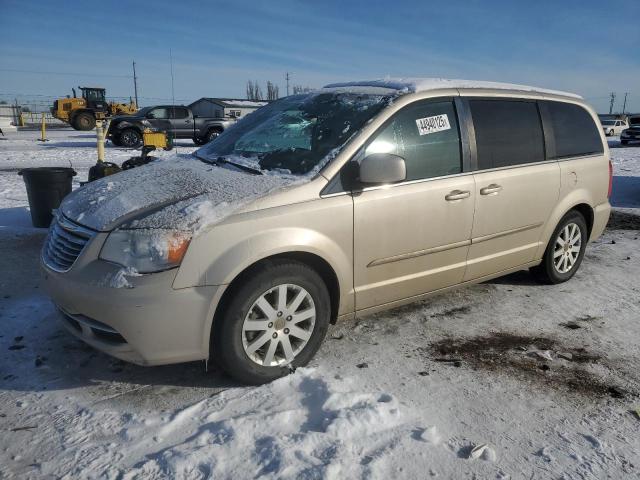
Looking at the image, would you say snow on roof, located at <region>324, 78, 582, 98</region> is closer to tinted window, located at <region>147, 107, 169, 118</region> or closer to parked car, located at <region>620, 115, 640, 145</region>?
tinted window, located at <region>147, 107, 169, 118</region>

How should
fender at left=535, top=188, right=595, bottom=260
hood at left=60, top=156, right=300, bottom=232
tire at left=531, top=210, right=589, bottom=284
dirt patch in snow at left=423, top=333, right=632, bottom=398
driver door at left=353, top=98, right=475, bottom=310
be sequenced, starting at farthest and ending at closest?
tire at left=531, top=210, right=589, bottom=284 < fender at left=535, top=188, right=595, bottom=260 < driver door at left=353, top=98, right=475, bottom=310 < dirt patch in snow at left=423, top=333, right=632, bottom=398 < hood at left=60, top=156, right=300, bottom=232

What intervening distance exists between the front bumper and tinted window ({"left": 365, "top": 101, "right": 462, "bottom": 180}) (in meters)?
1.43

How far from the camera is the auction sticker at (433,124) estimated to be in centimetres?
339

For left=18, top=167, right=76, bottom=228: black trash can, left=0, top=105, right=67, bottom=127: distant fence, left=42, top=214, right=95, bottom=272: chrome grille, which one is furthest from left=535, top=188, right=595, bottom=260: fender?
left=0, top=105, right=67, bottom=127: distant fence

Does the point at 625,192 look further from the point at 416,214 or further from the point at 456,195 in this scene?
the point at 416,214

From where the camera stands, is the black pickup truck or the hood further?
the black pickup truck

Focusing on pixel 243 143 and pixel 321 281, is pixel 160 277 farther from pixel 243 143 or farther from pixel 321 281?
pixel 243 143

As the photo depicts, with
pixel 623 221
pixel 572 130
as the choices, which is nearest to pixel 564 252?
pixel 572 130

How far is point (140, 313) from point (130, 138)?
18.0 m

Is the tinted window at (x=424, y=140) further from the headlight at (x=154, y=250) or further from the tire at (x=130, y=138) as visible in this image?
the tire at (x=130, y=138)

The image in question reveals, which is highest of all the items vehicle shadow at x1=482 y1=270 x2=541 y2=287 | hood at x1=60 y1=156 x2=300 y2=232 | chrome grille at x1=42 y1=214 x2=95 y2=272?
hood at x1=60 y1=156 x2=300 y2=232

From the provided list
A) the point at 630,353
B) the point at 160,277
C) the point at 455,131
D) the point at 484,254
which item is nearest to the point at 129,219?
the point at 160,277

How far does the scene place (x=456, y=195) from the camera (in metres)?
3.47

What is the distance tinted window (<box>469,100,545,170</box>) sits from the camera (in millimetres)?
3729
